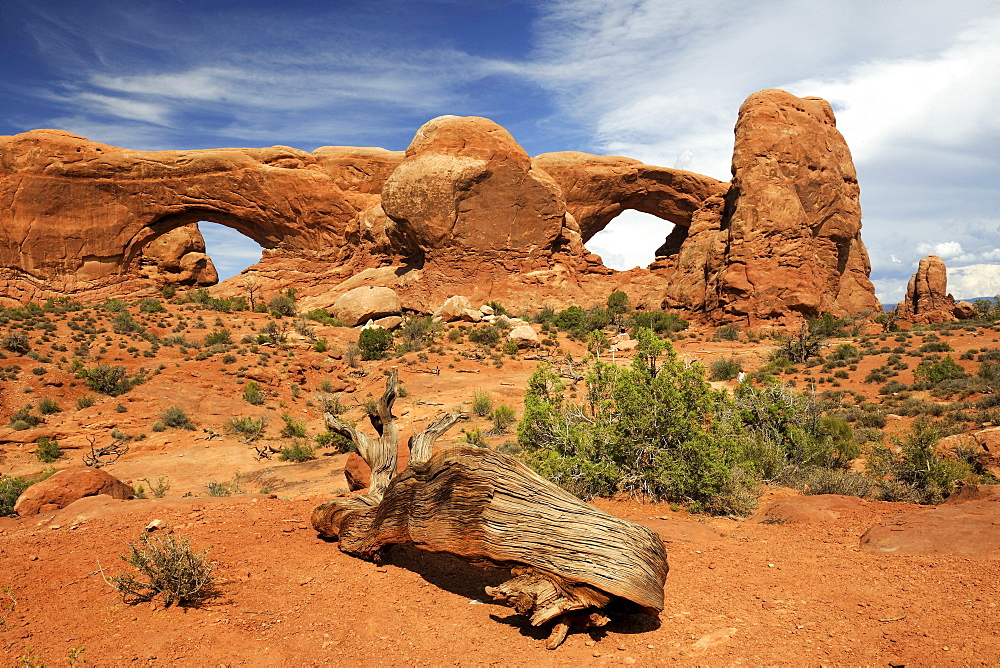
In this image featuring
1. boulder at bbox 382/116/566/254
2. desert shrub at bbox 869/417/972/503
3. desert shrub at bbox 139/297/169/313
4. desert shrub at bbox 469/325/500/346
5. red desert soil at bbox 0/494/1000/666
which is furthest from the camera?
boulder at bbox 382/116/566/254

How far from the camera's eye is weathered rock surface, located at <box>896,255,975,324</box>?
78.3ft

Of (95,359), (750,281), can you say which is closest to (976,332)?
(750,281)

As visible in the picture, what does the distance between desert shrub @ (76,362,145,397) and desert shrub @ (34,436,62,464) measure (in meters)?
3.33

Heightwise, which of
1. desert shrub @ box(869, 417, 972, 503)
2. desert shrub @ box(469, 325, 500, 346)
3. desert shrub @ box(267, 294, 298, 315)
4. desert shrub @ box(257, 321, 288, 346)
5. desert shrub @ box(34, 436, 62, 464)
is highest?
desert shrub @ box(267, 294, 298, 315)

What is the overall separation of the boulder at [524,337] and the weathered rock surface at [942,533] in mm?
16003

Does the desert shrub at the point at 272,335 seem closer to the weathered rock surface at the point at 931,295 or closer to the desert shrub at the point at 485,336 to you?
the desert shrub at the point at 485,336

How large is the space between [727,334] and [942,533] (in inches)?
723

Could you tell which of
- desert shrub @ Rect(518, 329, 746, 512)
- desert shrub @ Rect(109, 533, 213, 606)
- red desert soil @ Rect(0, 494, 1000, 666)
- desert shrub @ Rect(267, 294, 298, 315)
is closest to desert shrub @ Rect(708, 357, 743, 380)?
desert shrub @ Rect(518, 329, 746, 512)

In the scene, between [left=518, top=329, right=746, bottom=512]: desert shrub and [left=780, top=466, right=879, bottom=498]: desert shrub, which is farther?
[left=780, top=466, right=879, bottom=498]: desert shrub

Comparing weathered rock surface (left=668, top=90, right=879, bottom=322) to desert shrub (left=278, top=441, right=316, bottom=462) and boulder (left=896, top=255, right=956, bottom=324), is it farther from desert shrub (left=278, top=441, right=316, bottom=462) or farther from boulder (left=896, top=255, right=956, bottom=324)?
desert shrub (left=278, top=441, right=316, bottom=462)

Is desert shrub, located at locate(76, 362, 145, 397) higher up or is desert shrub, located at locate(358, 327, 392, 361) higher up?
desert shrub, located at locate(358, 327, 392, 361)

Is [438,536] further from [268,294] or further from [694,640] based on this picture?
[268,294]

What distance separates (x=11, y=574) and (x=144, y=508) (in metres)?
1.43

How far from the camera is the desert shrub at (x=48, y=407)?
45.3 ft
